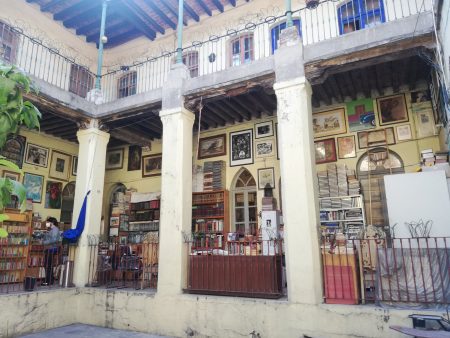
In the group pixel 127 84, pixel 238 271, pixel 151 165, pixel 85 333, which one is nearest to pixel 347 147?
pixel 238 271

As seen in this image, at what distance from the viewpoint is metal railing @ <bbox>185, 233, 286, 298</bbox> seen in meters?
6.26

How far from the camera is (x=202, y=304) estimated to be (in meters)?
6.46

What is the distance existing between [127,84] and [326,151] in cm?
697

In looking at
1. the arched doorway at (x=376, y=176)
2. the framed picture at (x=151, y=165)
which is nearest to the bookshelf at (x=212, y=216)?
the framed picture at (x=151, y=165)

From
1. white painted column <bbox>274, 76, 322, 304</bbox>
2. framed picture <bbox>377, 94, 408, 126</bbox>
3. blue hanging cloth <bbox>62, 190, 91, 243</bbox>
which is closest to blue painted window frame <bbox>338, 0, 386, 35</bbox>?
framed picture <bbox>377, 94, 408, 126</bbox>

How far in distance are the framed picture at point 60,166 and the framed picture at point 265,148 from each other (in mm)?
6273

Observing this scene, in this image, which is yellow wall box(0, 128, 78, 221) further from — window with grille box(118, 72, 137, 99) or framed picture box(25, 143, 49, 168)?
window with grille box(118, 72, 137, 99)

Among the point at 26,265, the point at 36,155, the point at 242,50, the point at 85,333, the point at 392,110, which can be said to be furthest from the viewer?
the point at 36,155

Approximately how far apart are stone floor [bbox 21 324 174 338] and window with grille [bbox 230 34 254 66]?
7.32 meters

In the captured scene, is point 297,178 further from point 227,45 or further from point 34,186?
point 34,186

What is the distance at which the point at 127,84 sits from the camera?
477 inches

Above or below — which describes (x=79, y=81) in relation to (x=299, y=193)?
above

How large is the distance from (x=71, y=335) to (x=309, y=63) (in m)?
6.64

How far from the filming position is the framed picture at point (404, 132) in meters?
8.42
